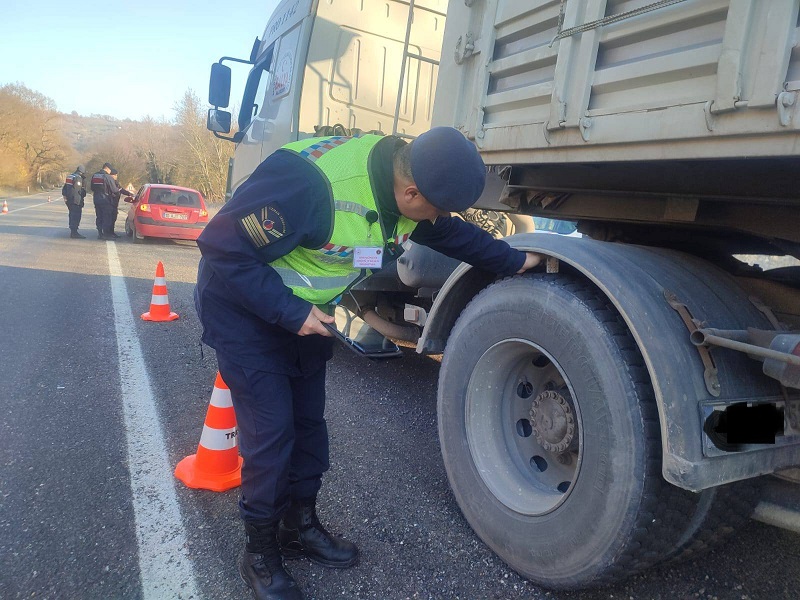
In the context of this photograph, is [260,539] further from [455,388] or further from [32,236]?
[32,236]

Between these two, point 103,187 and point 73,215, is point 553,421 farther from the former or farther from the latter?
point 73,215

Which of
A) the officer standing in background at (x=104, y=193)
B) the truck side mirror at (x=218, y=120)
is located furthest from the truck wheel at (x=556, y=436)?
the officer standing in background at (x=104, y=193)

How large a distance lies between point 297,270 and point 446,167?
0.62m

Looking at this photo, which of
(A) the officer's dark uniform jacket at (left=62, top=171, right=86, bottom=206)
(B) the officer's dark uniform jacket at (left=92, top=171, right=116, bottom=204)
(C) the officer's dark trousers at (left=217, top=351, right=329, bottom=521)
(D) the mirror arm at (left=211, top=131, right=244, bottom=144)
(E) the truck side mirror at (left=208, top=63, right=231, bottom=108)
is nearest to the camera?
(C) the officer's dark trousers at (left=217, top=351, right=329, bottom=521)

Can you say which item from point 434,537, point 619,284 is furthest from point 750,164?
point 434,537

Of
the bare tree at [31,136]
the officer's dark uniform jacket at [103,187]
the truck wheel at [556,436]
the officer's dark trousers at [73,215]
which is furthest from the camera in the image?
the bare tree at [31,136]

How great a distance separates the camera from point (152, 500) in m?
2.64

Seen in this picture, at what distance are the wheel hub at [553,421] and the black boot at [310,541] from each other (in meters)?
0.89

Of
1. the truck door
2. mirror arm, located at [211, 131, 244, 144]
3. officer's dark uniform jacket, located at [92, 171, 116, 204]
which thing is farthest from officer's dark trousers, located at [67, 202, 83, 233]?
the truck door

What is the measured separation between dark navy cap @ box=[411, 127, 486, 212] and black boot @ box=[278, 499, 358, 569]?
136 cm

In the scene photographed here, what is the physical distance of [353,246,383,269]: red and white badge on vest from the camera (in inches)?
77.7

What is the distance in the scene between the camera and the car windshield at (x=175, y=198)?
44.2ft

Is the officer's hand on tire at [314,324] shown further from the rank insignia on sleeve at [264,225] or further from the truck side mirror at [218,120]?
the truck side mirror at [218,120]

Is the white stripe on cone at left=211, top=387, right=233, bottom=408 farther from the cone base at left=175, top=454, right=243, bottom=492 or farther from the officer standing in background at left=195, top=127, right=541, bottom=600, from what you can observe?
the officer standing in background at left=195, top=127, right=541, bottom=600
